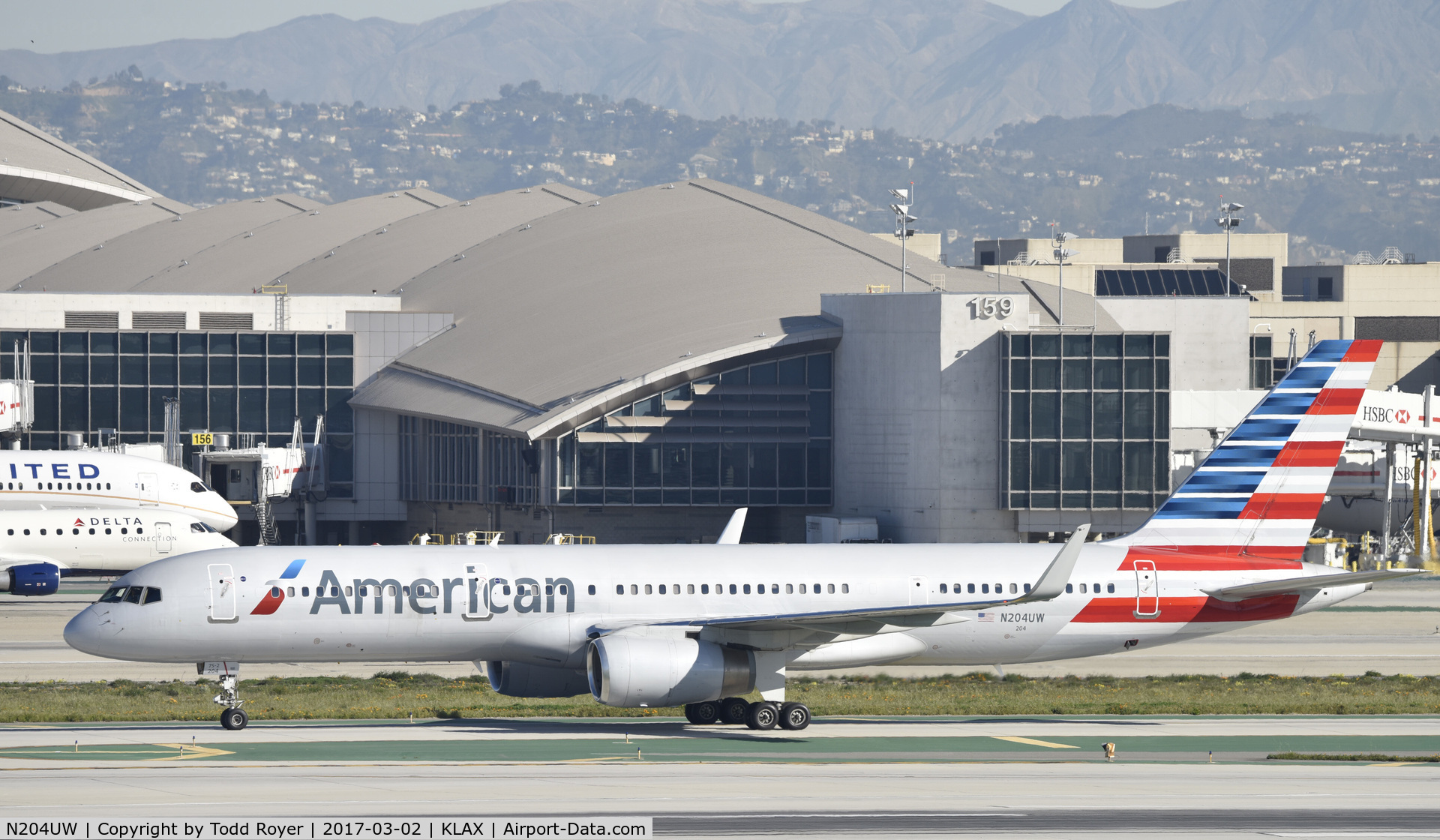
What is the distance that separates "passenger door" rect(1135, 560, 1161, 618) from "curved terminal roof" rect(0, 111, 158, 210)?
445 feet

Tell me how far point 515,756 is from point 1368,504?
7660cm

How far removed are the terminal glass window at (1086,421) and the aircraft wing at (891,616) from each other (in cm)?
4744

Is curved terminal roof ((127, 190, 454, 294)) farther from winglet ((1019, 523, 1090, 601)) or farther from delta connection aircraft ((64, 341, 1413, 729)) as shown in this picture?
winglet ((1019, 523, 1090, 601))

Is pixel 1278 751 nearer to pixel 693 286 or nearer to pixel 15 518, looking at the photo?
pixel 15 518

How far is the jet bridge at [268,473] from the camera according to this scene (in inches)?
3639

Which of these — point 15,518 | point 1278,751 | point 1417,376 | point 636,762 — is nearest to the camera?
point 636,762

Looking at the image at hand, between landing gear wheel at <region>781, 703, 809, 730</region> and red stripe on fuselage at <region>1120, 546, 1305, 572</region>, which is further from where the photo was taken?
red stripe on fuselage at <region>1120, 546, 1305, 572</region>

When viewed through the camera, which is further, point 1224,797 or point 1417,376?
point 1417,376

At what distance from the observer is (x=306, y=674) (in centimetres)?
5003

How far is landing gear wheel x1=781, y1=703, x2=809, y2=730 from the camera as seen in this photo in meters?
36.0

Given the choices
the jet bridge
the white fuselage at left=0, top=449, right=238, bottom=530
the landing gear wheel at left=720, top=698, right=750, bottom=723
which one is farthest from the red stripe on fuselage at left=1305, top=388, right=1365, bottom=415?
the jet bridge

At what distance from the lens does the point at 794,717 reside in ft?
118

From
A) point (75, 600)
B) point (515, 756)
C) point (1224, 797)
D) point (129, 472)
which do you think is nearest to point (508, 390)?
point (129, 472)

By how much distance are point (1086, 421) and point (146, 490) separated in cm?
4388
